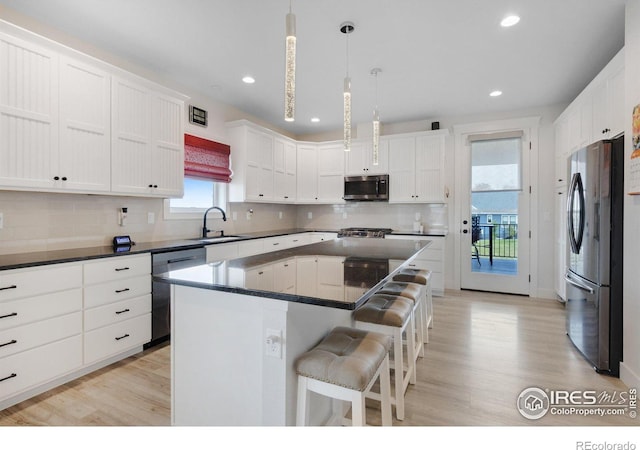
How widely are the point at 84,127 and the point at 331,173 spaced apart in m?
3.66

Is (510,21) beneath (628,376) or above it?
above

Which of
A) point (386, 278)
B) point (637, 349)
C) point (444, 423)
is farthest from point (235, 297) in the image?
point (637, 349)

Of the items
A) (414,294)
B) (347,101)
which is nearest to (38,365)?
(414,294)

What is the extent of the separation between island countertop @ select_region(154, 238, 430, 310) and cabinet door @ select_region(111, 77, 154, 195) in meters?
1.67

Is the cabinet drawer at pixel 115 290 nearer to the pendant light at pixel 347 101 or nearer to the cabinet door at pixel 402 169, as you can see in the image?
the pendant light at pixel 347 101

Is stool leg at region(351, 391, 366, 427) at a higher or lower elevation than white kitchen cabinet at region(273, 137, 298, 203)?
lower

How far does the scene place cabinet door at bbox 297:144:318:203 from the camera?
18.4ft

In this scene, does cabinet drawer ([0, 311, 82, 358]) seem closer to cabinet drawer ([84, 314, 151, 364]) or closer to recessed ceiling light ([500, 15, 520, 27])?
cabinet drawer ([84, 314, 151, 364])

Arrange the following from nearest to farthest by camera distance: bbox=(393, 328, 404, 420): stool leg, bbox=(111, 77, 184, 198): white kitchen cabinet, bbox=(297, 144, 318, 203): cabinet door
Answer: bbox=(393, 328, 404, 420): stool leg
bbox=(111, 77, 184, 198): white kitchen cabinet
bbox=(297, 144, 318, 203): cabinet door

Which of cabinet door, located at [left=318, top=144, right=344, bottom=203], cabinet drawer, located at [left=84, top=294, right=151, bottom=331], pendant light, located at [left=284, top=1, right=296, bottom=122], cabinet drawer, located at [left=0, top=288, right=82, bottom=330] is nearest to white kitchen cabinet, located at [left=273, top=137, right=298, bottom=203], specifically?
cabinet door, located at [left=318, top=144, right=344, bottom=203]

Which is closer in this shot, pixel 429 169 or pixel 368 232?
pixel 429 169

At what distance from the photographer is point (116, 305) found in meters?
2.51

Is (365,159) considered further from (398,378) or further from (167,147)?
(398,378)
